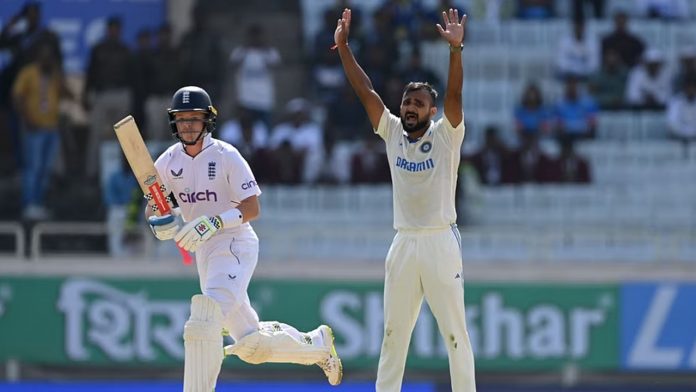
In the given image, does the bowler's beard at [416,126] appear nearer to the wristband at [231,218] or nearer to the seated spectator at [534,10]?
the wristband at [231,218]

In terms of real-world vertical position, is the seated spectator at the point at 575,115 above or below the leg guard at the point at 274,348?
above

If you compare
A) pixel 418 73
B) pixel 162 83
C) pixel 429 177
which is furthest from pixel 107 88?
pixel 429 177

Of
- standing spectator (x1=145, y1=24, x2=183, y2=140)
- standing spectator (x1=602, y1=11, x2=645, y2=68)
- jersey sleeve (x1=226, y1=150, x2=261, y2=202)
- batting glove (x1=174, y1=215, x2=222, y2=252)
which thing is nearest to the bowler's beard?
jersey sleeve (x1=226, y1=150, x2=261, y2=202)

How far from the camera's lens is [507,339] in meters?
14.3

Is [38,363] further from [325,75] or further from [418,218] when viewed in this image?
[418,218]

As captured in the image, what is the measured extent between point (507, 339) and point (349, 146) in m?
3.07

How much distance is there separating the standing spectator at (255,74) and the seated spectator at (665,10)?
4507 millimetres

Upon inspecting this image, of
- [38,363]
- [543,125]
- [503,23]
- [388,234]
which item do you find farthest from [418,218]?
[503,23]

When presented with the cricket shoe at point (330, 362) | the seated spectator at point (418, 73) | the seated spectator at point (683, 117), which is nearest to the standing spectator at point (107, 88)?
the seated spectator at point (418, 73)

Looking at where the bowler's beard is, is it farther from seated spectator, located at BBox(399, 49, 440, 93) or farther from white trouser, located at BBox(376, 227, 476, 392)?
seated spectator, located at BBox(399, 49, 440, 93)

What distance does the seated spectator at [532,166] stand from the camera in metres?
15.8

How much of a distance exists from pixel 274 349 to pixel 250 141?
677 centimetres

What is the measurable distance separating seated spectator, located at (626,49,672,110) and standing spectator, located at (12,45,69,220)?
6218 millimetres

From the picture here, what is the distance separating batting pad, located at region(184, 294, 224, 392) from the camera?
28.2 ft
